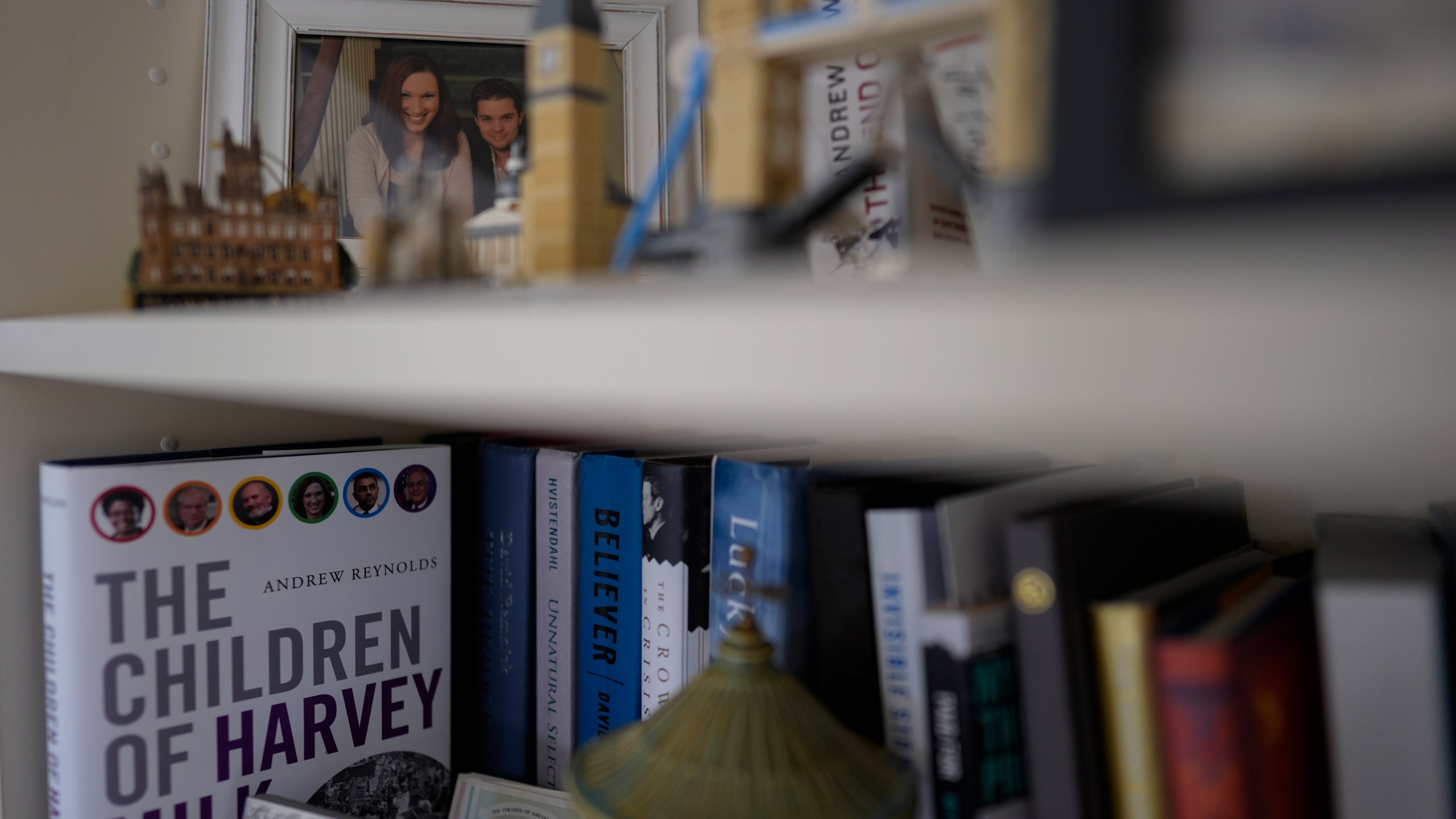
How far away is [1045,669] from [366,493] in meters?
0.54

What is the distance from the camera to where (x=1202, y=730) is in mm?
359

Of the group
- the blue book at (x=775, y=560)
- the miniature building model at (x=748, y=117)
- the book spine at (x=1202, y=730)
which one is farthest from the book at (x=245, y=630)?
the book spine at (x=1202, y=730)

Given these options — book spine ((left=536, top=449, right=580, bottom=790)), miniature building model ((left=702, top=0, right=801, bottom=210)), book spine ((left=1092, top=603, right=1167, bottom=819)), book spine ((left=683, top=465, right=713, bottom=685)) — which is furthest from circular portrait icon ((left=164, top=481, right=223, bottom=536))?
book spine ((left=1092, top=603, right=1167, bottom=819))

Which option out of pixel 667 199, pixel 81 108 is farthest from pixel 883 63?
pixel 81 108

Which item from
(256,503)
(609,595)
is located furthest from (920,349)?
(256,503)

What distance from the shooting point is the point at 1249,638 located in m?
0.37

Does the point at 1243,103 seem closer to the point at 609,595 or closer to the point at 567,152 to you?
the point at 567,152

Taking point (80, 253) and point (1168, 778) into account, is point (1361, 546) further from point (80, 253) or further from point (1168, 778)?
point (80, 253)

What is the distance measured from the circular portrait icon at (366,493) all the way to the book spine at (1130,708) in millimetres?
551

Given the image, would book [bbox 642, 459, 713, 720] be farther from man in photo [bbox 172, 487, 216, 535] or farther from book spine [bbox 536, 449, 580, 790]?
man in photo [bbox 172, 487, 216, 535]

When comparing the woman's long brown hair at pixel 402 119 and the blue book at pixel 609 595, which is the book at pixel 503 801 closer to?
the blue book at pixel 609 595

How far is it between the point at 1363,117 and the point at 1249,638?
223 millimetres

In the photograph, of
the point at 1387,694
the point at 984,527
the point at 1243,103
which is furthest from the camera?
the point at 984,527

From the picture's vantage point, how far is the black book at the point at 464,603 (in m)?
0.82
